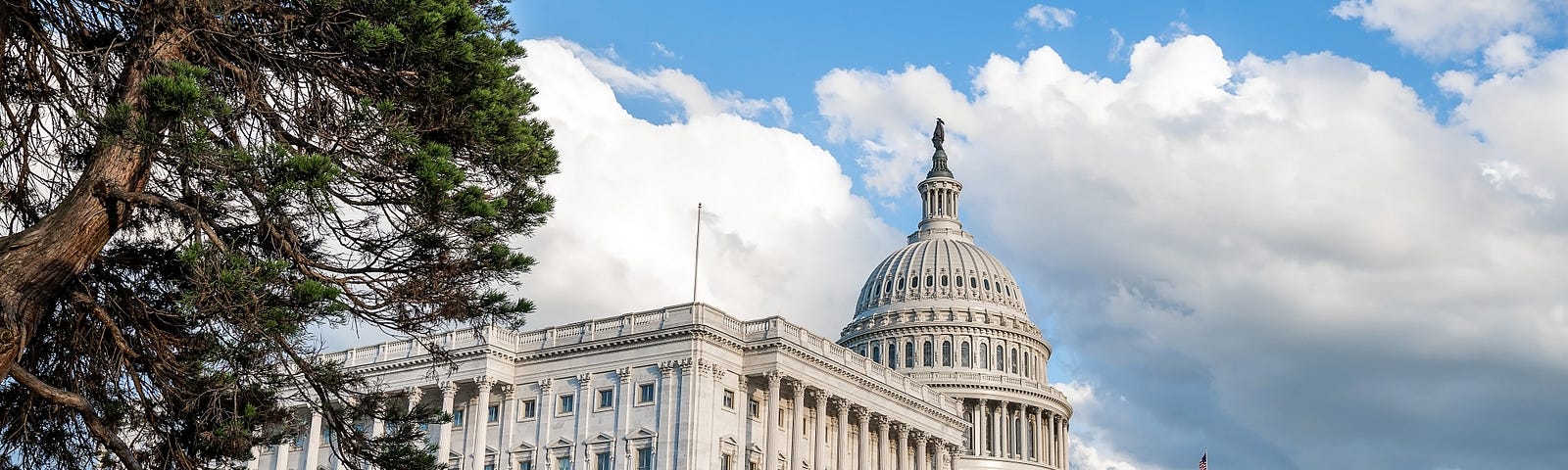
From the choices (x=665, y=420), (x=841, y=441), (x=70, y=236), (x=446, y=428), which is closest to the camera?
(x=70, y=236)

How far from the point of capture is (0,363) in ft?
70.7

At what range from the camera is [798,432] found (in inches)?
3164

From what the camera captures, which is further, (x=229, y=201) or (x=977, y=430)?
(x=977, y=430)

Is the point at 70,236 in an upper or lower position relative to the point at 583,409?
lower

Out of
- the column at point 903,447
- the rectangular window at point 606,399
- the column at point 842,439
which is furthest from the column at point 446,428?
the column at point 903,447

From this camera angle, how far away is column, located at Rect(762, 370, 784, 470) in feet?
257

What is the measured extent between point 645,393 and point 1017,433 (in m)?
75.5

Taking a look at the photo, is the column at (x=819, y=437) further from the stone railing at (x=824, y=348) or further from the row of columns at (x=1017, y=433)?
the row of columns at (x=1017, y=433)

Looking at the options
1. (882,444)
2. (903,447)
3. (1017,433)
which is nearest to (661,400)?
(882,444)

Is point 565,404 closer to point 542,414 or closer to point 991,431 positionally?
point 542,414

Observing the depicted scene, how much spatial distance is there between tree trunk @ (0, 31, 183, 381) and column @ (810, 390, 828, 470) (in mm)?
59345

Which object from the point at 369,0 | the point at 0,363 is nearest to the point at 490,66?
the point at 369,0

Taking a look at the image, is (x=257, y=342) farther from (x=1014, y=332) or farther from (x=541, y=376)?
(x=1014, y=332)

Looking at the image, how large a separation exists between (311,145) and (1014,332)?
129 m
